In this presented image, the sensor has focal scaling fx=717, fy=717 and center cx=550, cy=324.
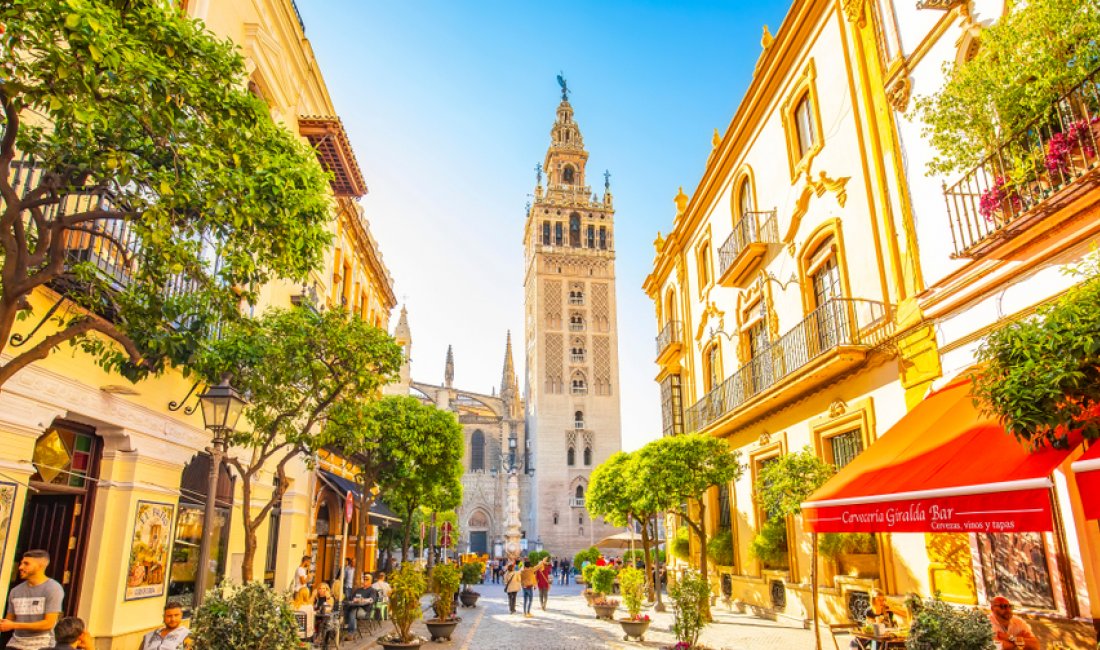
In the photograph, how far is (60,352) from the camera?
7695mm

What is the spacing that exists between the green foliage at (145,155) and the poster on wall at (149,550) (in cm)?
394

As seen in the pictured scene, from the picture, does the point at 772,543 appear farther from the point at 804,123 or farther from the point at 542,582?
the point at 542,582

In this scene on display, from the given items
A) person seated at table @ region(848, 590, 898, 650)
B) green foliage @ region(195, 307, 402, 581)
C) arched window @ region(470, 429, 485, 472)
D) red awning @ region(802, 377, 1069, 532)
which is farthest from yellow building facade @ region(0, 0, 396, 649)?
arched window @ region(470, 429, 485, 472)

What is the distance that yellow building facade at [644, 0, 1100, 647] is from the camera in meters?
7.86

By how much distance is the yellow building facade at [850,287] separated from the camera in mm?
7859

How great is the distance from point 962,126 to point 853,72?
5772mm

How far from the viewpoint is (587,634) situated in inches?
581

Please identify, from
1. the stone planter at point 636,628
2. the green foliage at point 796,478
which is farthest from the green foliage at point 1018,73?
the stone planter at point 636,628

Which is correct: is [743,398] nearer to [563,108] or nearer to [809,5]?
[809,5]

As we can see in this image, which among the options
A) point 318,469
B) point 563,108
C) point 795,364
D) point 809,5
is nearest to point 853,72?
point 809,5

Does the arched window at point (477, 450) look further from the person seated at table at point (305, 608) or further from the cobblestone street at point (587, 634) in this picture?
the person seated at table at point (305, 608)

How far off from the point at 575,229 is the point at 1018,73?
2470 inches

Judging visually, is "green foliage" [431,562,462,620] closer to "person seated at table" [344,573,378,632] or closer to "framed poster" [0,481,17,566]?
"person seated at table" [344,573,378,632]

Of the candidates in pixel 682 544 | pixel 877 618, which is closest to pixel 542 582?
pixel 682 544
